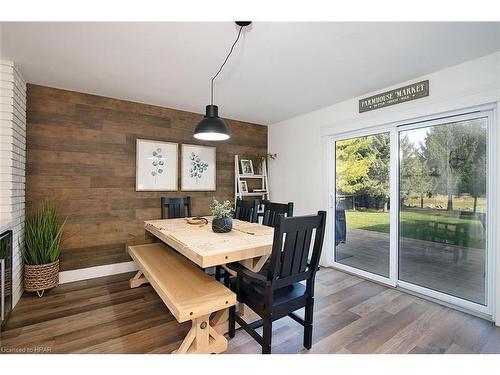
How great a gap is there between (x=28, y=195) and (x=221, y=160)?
2533mm

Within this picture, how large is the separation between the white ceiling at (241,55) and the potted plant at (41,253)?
63.0 inches

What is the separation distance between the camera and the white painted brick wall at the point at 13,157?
7.43ft

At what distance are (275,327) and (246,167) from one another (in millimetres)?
2805

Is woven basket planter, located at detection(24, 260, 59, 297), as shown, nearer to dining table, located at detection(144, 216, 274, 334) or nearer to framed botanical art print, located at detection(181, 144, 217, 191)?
dining table, located at detection(144, 216, 274, 334)

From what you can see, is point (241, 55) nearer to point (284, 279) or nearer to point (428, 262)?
point (284, 279)

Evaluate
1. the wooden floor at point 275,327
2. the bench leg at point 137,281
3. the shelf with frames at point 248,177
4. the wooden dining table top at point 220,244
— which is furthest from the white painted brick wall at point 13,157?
the shelf with frames at point 248,177

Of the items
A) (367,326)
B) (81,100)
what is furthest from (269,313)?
(81,100)

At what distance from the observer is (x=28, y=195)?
2.77 metres

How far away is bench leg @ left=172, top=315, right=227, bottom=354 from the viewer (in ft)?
5.36

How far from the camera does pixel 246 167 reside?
14.4 feet

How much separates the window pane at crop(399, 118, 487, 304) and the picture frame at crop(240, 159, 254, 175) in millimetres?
2370

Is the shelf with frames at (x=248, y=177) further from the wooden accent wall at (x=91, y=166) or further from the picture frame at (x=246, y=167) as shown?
the wooden accent wall at (x=91, y=166)

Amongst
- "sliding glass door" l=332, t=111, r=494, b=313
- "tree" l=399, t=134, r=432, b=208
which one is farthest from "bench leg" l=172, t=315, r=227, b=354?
"tree" l=399, t=134, r=432, b=208
